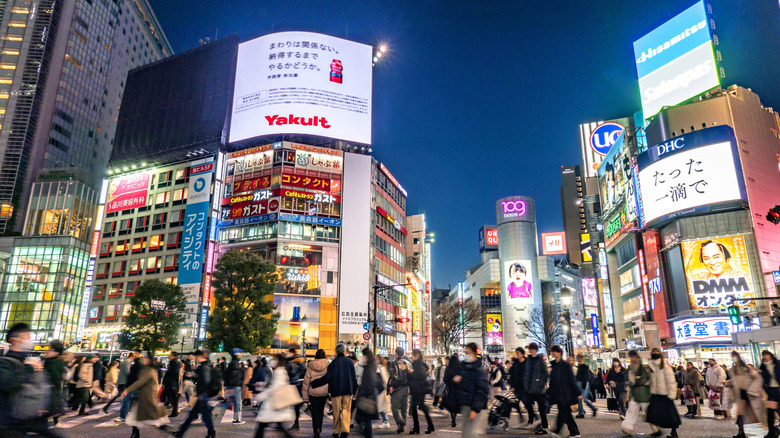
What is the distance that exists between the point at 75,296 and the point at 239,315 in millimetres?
A: 42366

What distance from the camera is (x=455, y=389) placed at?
7949mm

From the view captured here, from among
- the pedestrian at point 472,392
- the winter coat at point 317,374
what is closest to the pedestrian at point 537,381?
the pedestrian at point 472,392

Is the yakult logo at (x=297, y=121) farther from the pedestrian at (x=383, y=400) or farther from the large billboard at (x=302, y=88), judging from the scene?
the pedestrian at (x=383, y=400)

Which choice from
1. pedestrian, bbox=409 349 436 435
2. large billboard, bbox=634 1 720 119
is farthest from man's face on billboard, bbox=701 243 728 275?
pedestrian, bbox=409 349 436 435

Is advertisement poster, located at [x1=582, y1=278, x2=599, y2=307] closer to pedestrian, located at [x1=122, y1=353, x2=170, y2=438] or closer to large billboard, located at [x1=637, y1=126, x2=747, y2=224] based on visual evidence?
large billboard, located at [x1=637, y1=126, x2=747, y2=224]

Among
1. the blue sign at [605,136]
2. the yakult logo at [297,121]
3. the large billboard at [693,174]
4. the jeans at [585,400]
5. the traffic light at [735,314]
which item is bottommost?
the jeans at [585,400]

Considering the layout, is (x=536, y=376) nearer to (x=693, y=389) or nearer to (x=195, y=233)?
(x=693, y=389)

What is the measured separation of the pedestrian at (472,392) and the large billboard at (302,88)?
46212mm

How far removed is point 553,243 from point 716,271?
63.9m

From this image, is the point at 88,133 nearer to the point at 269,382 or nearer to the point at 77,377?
the point at 77,377

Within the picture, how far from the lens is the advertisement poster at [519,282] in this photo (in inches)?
4126

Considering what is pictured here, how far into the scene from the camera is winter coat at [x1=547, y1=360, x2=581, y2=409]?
936cm

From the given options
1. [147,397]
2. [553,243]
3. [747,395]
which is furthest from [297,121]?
[553,243]

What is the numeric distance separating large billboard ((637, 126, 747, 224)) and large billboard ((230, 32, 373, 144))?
2789 cm
